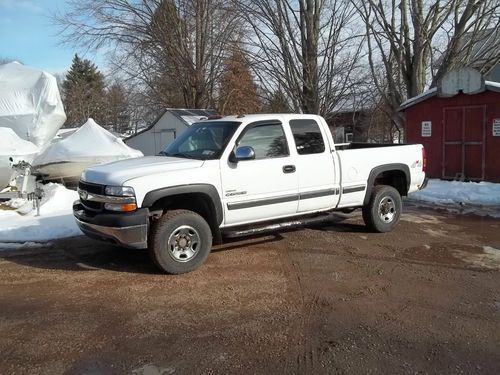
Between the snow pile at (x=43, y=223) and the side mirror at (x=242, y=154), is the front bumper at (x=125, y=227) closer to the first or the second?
the side mirror at (x=242, y=154)

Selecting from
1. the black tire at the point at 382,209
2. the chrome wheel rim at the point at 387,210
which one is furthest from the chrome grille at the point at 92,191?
the chrome wheel rim at the point at 387,210

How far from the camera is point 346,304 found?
5094 mm

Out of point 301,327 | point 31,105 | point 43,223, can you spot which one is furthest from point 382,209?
point 31,105

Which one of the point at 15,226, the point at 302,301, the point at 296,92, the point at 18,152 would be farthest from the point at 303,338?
the point at 296,92

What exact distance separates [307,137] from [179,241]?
2.58m

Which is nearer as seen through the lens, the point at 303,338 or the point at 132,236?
the point at 303,338

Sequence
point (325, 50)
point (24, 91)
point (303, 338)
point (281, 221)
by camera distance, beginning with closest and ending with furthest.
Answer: point (303, 338), point (281, 221), point (24, 91), point (325, 50)

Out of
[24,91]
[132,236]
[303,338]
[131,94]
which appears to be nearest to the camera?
[303,338]

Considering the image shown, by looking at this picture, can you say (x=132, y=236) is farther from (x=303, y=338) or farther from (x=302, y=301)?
(x=303, y=338)

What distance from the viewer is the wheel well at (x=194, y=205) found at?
20.7ft

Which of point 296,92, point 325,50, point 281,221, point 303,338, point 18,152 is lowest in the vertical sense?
point 303,338

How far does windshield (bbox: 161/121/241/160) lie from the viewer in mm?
6753

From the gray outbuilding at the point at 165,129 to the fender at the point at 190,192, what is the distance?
617 inches

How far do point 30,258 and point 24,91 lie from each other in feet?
40.5
